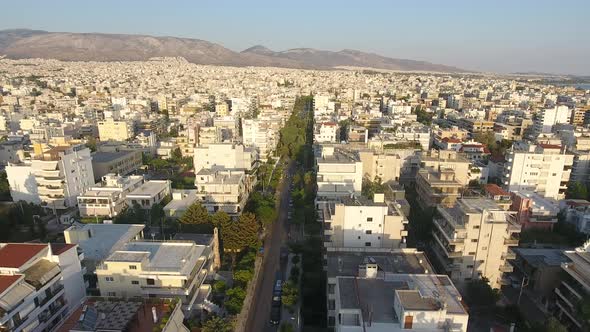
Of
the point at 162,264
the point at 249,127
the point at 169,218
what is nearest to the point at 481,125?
the point at 249,127

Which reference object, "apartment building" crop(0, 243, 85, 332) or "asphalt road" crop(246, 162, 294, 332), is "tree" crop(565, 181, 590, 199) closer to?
"asphalt road" crop(246, 162, 294, 332)

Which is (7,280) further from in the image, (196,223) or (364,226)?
(364,226)

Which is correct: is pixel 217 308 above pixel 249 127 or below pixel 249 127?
below

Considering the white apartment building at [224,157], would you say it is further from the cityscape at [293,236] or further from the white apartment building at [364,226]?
the white apartment building at [364,226]

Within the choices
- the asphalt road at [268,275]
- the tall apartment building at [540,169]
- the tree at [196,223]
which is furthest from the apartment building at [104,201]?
the tall apartment building at [540,169]

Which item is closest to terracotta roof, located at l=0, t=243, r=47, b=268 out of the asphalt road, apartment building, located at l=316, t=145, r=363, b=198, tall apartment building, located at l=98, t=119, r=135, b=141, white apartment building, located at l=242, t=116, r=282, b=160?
the asphalt road

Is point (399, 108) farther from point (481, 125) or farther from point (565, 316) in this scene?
point (565, 316)

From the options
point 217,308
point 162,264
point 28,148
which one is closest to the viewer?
point 162,264
